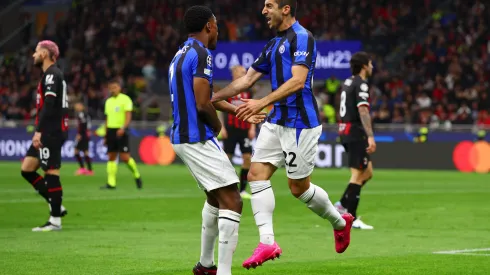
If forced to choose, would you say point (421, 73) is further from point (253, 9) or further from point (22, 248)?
point (22, 248)

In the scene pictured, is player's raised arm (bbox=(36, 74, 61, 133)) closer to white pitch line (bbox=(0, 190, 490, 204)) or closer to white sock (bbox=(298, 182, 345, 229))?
white pitch line (bbox=(0, 190, 490, 204))

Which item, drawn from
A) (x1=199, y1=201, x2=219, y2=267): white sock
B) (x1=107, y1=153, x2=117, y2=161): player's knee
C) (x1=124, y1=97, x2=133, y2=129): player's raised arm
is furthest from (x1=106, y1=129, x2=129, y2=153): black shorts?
(x1=199, y1=201, x2=219, y2=267): white sock

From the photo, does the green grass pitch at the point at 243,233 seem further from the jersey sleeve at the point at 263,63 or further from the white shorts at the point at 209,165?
the jersey sleeve at the point at 263,63

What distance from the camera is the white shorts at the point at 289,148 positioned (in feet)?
32.2

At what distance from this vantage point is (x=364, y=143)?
14.4 m

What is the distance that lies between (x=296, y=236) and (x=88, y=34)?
3445 cm

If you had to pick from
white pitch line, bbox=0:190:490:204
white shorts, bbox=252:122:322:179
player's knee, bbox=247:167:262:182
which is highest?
white shorts, bbox=252:122:322:179

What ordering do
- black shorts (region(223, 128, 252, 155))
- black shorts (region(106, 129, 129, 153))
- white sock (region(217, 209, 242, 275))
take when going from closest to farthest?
white sock (region(217, 209, 242, 275)), black shorts (region(223, 128, 252, 155)), black shorts (region(106, 129, 129, 153))

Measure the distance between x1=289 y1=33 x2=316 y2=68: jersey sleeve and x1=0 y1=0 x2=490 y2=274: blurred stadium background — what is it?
76.9 inches

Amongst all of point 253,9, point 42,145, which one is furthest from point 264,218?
point 253,9

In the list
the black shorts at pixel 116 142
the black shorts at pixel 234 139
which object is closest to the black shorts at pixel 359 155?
the black shorts at pixel 234 139

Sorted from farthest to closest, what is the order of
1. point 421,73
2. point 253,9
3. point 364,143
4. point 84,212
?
point 253,9, point 421,73, point 84,212, point 364,143

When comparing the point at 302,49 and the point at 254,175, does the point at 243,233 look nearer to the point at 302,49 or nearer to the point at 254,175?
the point at 254,175

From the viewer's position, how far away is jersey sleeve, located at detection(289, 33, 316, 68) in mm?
9523
